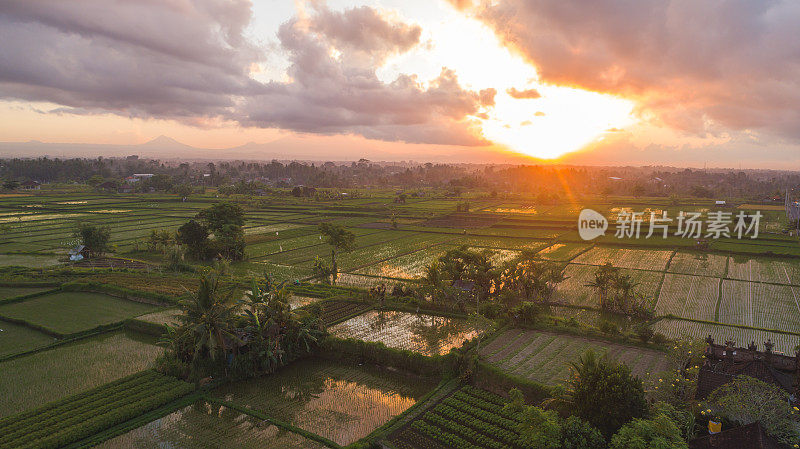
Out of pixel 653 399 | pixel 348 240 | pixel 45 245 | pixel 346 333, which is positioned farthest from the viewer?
pixel 45 245

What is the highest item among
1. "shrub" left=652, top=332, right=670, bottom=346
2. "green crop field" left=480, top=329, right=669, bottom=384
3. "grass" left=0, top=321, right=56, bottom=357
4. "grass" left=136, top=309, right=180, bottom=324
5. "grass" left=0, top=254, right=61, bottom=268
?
"shrub" left=652, top=332, right=670, bottom=346

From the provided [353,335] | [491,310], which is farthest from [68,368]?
[491,310]

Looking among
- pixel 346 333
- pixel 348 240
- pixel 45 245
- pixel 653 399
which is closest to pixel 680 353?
pixel 653 399

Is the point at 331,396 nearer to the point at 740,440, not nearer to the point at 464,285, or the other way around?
the point at 464,285

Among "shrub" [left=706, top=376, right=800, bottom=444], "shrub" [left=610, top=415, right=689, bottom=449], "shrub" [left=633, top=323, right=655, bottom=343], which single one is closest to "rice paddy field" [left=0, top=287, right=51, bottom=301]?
"shrub" [left=610, top=415, right=689, bottom=449]

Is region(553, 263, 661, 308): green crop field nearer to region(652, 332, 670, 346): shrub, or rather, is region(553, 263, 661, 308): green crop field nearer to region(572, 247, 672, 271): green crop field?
region(572, 247, 672, 271): green crop field

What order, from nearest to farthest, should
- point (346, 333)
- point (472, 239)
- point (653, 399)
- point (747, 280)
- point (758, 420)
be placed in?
point (758, 420)
point (653, 399)
point (346, 333)
point (747, 280)
point (472, 239)

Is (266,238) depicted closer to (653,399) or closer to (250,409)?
(250,409)

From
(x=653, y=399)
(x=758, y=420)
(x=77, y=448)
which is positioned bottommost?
(x=77, y=448)
